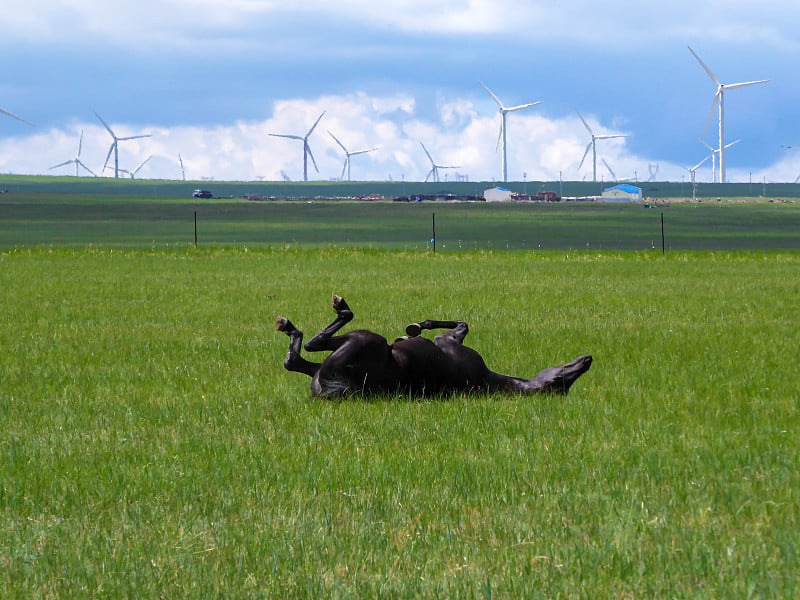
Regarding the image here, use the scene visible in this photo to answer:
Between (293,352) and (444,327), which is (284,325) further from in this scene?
(444,327)

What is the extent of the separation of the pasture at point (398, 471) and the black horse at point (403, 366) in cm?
24

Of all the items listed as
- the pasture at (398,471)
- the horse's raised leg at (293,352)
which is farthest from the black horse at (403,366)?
the pasture at (398,471)

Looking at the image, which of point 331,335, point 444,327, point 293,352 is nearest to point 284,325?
point 293,352

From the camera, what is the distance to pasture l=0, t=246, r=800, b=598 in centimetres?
627

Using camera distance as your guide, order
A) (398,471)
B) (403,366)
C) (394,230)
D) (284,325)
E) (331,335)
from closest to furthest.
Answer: (398,471)
(331,335)
(284,325)
(403,366)
(394,230)

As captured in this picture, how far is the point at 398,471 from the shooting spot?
8508mm

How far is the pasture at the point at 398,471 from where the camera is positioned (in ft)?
20.6

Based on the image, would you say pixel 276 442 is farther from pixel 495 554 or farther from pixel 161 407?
pixel 495 554

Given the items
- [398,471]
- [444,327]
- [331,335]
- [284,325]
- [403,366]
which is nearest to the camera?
[398,471]

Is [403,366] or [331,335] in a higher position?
[331,335]

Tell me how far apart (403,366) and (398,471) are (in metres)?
2.79

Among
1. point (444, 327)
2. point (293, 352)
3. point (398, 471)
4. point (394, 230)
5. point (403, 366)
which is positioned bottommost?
point (398, 471)

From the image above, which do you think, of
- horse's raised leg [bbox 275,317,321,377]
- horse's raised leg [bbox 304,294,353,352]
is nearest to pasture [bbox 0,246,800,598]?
horse's raised leg [bbox 275,317,321,377]

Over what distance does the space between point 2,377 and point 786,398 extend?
8.43 meters
